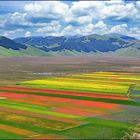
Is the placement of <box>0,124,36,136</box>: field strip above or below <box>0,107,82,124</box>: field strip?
below

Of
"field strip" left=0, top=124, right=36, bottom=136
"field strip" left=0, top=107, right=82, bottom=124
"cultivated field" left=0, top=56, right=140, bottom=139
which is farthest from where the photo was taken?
"field strip" left=0, top=107, right=82, bottom=124

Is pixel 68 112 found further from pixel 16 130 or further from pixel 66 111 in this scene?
pixel 16 130

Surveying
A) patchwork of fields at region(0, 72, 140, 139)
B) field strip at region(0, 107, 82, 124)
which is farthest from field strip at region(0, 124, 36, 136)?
field strip at region(0, 107, 82, 124)

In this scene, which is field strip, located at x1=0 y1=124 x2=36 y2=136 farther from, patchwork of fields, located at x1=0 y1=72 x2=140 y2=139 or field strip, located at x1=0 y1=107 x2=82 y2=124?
field strip, located at x1=0 y1=107 x2=82 y2=124

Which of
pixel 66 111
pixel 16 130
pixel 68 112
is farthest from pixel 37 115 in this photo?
pixel 16 130

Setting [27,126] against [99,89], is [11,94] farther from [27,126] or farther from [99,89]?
[27,126]

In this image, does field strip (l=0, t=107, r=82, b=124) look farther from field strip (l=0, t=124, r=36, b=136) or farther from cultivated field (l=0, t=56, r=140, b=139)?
field strip (l=0, t=124, r=36, b=136)

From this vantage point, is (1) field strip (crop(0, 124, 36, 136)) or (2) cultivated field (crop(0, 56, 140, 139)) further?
(2) cultivated field (crop(0, 56, 140, 139))

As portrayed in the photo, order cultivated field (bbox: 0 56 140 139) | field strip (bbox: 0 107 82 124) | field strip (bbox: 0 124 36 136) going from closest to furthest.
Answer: field strip (bbox: 0 124 36 136)
cultivated field (bbox: 0 56 140 139)
field strip (bbox: 0 107 82 124)

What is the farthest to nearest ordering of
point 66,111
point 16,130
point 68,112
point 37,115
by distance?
point 66,111, point 68,112, point 37,115, point 16,130
